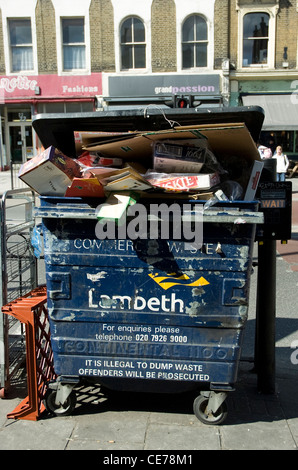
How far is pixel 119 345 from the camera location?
10.3 feet

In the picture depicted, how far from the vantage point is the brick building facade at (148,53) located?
21.0m

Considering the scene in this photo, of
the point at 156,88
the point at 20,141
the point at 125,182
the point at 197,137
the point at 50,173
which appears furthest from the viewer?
the point at 20,141

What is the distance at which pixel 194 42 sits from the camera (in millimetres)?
21156

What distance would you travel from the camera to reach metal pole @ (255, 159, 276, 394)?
3.62m

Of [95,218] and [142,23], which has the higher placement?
[142,23]

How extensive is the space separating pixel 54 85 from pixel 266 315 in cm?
1987

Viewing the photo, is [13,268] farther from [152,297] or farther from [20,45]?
[20,45]

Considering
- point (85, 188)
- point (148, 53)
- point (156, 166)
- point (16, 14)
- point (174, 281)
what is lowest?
point (174, 281)

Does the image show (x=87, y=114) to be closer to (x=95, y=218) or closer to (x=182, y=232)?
(x=95, y=218)

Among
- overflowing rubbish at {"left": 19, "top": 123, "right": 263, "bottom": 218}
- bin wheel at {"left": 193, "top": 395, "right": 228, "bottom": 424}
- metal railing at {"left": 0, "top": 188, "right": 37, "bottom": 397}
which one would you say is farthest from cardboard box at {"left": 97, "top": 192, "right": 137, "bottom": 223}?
bin wheel at {"left": 193, "top": 395, "right": 228, "bottom": 424}

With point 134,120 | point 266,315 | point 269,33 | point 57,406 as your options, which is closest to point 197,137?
point 134,120
